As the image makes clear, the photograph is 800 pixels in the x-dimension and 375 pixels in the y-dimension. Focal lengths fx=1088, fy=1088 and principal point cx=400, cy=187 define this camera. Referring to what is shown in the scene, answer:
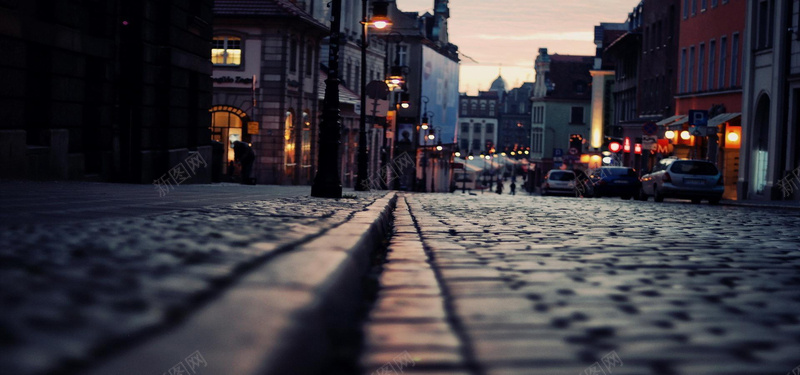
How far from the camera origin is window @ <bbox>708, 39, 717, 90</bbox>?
4519 centimetres

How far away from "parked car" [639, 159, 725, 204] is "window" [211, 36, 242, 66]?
71.8 feet

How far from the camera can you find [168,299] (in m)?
2.92

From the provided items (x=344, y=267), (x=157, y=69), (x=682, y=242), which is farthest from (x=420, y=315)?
(x=157, y=69)

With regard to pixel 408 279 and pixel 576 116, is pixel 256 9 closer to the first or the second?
pixel 408 279

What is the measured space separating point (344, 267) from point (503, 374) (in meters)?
1.37

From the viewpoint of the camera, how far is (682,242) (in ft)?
33.7

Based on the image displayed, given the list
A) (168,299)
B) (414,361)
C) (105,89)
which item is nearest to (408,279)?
(414,361)

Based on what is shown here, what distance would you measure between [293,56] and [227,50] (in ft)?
9.78

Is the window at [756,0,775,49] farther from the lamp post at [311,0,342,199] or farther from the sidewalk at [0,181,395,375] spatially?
the sidewalk at [0,181,395,375]

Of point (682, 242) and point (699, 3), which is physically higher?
point (699, 3)

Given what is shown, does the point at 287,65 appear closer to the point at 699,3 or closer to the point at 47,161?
the point at 699,3

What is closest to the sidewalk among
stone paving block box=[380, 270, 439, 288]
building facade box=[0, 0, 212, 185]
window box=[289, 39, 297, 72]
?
stone paving block box=[380, 270, 439, 288]

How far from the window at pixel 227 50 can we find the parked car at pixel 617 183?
17.0m

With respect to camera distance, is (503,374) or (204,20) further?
(204,20)
